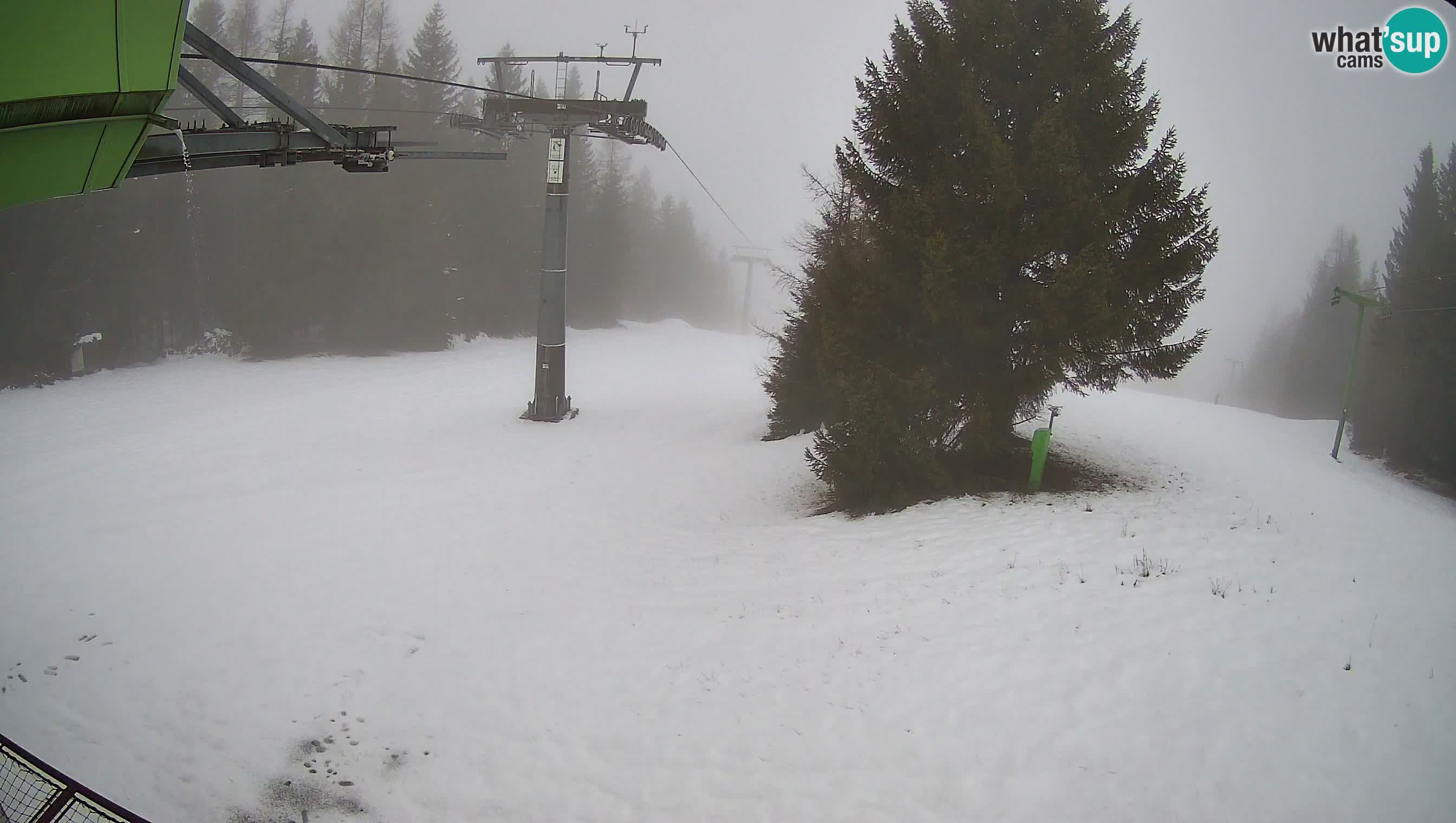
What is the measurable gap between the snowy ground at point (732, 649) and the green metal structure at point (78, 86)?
4.69 m

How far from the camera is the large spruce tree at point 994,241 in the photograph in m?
10.2

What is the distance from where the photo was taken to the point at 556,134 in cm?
1955

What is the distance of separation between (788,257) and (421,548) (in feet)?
453

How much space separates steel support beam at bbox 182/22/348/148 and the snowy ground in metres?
5.59

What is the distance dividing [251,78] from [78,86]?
3.81 metres

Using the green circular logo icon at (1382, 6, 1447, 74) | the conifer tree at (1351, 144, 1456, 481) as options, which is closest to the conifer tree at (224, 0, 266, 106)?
the green circular logo icon at (1382, 6, 1447, 74)

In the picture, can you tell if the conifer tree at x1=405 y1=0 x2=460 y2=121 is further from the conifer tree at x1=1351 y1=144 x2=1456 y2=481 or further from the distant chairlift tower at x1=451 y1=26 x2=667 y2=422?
the conifer tree at x1=1351 y1=144 x2=1456 y2=481

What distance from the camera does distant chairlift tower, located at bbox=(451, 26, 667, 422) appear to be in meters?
19.1

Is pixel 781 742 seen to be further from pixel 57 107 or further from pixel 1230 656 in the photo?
pixel 57 107

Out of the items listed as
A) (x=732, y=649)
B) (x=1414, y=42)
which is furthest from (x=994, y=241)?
(x=732, y=649)

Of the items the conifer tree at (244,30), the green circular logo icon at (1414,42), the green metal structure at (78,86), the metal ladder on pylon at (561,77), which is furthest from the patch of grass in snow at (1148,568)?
the conifer tree at (244,30)
